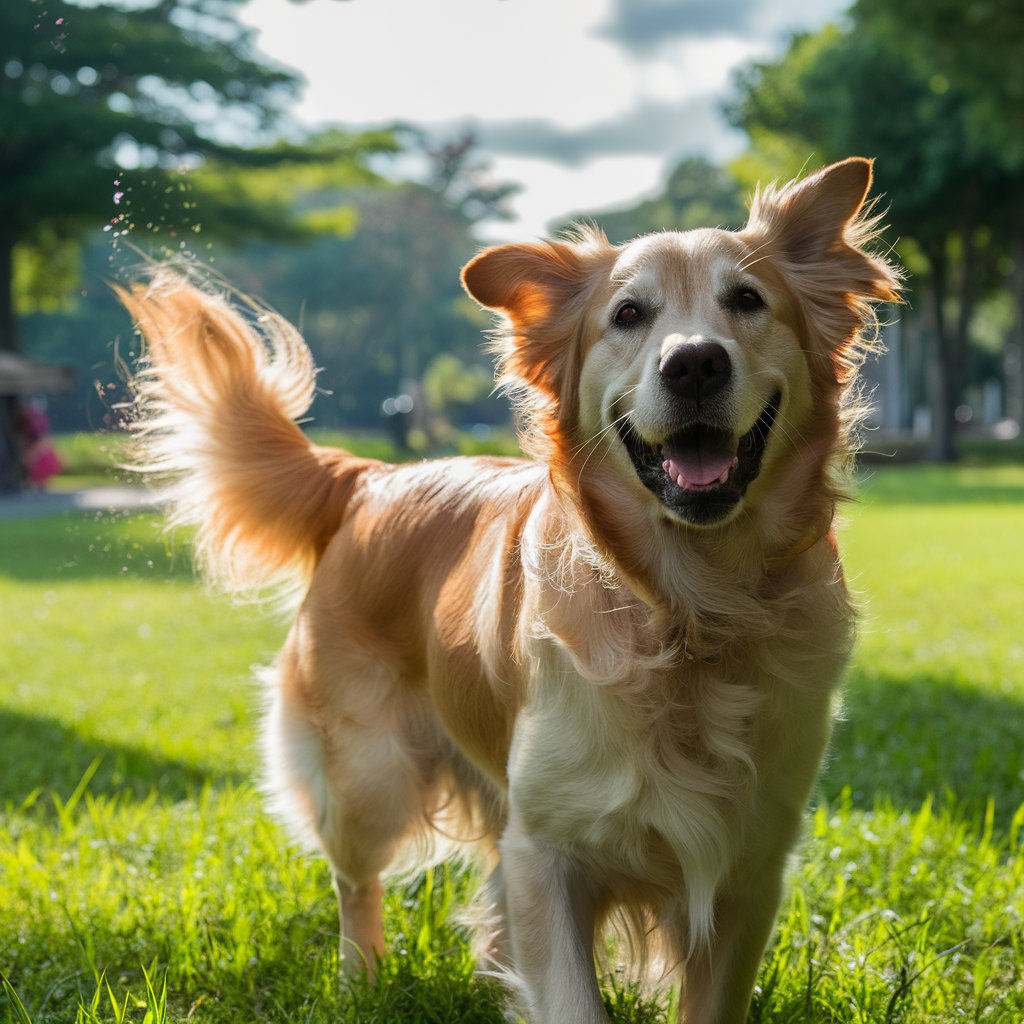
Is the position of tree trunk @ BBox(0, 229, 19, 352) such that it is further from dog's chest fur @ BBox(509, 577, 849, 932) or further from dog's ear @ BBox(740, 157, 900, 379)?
dog's chest fur @ BBox(509, 577, 849, 932)

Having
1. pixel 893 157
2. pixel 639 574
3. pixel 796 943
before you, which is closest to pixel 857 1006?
pixel 796 943

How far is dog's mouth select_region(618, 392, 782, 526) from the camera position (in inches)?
90.1

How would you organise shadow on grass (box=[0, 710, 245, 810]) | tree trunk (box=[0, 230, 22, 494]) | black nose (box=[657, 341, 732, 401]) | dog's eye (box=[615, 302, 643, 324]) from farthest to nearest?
tree trunk (box=[0, 230, 22, 494]) → shadow on grass (box=[0, 710, 245, 810]) → dog's eye (box=[615, 302, 643, 324]) → black nose (box=[657, 341, 732, 401])

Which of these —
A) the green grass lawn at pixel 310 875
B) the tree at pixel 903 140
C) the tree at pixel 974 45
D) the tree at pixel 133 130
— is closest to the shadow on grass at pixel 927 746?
the green grass lawn at pixel 310 875

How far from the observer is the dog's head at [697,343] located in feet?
7.52

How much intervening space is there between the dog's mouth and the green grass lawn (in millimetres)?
375

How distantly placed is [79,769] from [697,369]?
3.90 m

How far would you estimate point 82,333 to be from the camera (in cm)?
5681

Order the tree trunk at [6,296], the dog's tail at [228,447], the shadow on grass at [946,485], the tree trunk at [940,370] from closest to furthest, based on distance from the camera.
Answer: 1. the dog's tail at [228,447]
2. the shadow on grass at [946,485]
3. the tree trunk at [6,296]
4. the tree trunk at [940,370]

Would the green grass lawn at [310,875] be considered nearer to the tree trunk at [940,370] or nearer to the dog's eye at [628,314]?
the dog's eye at [628,314]

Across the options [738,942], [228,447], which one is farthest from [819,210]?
[228,447]

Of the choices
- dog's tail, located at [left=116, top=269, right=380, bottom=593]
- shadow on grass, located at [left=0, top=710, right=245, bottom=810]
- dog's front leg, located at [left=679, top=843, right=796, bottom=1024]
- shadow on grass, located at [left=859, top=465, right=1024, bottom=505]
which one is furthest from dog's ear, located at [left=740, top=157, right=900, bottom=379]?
shadow on grass, located at [left=859, top=465, right=1024, bottom=505]

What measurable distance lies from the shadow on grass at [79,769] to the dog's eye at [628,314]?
2.90 m

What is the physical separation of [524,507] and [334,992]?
1350 millimetres
